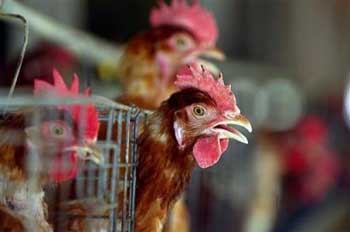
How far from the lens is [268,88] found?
8.04 ft

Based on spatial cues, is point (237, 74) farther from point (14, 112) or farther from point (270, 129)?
point (14, 112)

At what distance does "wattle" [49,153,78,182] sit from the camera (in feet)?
3.25

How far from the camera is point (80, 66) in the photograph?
194cm

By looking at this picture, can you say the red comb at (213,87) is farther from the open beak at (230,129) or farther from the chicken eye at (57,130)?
the chicken eye at (57,130)

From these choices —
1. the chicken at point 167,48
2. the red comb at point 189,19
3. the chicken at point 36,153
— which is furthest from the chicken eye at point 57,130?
the red comb at point 189,19

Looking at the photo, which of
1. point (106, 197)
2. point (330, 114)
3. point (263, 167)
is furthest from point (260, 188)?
point (106, 197)

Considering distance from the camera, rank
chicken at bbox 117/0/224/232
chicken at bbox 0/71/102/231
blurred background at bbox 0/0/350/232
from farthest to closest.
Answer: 1. blurred background at bbox 0/0/350/232
2. chicken at bbox 117/0/224/232
3. chicken at bbox 0/71/102/231

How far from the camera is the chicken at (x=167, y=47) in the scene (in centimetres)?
146

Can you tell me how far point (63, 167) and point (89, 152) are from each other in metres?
0.05

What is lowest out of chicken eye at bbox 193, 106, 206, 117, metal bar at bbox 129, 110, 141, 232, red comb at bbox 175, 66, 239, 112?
metal bar at bbox 129, 110, 141, 232

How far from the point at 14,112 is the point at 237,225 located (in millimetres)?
1146

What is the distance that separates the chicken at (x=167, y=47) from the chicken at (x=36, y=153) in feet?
1.31

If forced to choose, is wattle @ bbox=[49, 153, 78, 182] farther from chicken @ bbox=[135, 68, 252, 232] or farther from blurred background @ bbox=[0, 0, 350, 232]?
blurred background @ bbox=[0, 0, 350, 232]

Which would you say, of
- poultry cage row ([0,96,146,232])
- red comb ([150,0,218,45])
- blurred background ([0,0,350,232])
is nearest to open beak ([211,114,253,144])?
poultry cage row ([0,96,146,232])
